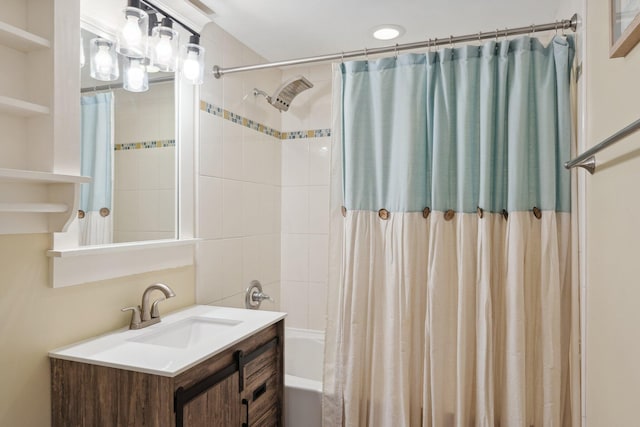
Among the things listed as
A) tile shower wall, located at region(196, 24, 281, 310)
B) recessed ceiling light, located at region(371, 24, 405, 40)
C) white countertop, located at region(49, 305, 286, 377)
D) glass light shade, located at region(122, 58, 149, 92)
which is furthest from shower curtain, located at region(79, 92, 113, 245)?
recessed ceiling light, located at region(371, 24, 405, 40)

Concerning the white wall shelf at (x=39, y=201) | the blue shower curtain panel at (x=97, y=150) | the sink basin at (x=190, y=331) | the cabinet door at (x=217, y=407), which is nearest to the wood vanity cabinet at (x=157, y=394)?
the cabinet door at (x=217, y=407)

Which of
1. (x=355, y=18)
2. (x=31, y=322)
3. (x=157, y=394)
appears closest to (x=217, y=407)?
(x=157, y=394)

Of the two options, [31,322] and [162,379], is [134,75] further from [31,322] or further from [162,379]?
[162,379]

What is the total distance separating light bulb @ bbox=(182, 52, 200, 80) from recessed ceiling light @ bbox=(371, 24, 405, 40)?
972 millimetres

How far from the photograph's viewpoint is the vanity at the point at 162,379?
4.00 feet

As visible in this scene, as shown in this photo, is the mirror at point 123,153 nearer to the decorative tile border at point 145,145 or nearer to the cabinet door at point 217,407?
the decorative tile border at point 145,145

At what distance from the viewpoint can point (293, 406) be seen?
201 cm

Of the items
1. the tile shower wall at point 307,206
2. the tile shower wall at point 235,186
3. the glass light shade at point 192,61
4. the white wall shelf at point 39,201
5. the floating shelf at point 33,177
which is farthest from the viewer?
the tile shower wall at point 307,206

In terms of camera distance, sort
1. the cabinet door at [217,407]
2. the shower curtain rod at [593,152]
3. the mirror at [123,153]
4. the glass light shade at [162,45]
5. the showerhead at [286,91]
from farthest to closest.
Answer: the showerhead at [286,91] < the glass light shade at [162,45] < the mirror at [123,153] < the cabinet door at [217,407] < the shower curtain rod at [593,152]

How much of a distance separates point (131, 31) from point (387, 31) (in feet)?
4.33

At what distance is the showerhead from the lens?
2.38 m

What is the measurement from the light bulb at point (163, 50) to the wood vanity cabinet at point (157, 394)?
122cm

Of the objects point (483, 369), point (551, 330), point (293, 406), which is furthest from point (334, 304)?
point (551, 330)

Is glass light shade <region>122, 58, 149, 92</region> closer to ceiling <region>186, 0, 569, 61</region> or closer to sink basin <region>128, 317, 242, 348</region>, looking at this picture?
ceiling <region>186, 0, 569, 61</region>
